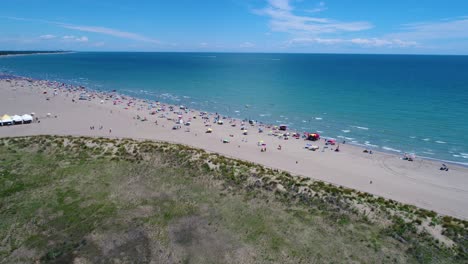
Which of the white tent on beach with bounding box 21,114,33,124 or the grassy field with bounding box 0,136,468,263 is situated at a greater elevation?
the white tent on beach with bounding box 21,114,33,124

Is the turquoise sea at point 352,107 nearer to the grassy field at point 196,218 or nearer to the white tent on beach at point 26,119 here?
the grassy field at point 196,218

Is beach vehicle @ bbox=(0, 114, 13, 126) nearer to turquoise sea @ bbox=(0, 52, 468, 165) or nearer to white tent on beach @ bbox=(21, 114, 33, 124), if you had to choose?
white tent on beach @ bbox=(21, 114, 33, 124)

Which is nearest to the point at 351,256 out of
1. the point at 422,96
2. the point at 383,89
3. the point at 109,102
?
the point at 109,102

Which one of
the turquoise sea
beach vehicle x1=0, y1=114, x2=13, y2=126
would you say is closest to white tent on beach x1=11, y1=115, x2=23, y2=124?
beach vehicle x1=0, y1=114, x2=13, y2=126

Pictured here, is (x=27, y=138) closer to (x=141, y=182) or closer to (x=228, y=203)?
(x=141, y=182)

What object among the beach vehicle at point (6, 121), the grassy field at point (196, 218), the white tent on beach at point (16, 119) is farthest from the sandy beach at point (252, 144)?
the grassy field at point (196, 218)
